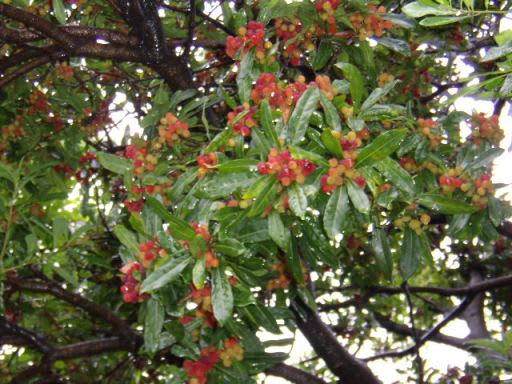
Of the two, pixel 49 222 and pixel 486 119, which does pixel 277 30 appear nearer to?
pixel 486 119

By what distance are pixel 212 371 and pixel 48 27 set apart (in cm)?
121

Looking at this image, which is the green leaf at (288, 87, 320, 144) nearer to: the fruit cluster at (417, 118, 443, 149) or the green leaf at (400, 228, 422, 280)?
the fruit cluster at (417, 118, 443, 149)

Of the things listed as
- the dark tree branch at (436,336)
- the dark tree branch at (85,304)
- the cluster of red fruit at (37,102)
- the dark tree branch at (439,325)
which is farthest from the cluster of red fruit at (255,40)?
the dark tree branch at (436,336)

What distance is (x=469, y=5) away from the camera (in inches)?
56.1

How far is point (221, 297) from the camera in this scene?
1588mm

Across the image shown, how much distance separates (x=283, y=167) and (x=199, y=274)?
11.8 inches

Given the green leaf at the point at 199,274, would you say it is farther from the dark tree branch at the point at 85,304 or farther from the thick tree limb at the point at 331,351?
the thick tree limb at the point at 331,351

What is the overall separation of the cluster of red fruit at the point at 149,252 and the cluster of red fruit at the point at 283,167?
0.38 metres

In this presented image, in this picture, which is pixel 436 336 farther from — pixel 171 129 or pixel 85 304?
pixel 171 129

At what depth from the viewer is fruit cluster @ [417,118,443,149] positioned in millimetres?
2012

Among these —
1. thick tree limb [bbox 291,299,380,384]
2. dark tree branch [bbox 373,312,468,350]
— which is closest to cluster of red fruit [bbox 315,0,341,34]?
thick tree limb [bbox 291,299,380,384]

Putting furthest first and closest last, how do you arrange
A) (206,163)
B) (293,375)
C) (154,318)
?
(293,375)
(154,318)
(206,163)

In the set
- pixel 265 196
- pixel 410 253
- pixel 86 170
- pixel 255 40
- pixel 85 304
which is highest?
pixel 86 170

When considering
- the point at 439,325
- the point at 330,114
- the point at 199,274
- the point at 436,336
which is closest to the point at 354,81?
the point at 330,114
